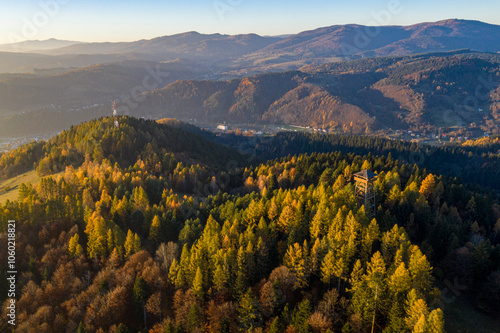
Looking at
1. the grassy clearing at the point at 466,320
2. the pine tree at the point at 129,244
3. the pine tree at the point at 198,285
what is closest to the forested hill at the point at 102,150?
the pine tree at the point at 129,244

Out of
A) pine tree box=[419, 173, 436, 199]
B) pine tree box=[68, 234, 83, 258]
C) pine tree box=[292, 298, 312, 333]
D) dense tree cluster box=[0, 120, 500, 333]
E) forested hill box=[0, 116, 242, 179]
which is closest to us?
pine tree box=[292, 298, 312, 333]

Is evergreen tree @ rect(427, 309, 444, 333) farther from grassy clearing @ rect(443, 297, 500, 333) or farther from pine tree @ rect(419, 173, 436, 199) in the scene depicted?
pine tree @ rect(419, 173, 436, 199)

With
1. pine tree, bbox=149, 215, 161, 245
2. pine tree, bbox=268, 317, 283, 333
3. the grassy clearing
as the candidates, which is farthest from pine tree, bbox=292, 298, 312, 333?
pine tree, bbox=149, 215, 161, 245

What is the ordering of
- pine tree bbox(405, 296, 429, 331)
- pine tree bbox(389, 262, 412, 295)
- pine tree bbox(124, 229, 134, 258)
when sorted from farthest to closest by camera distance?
1. pine tree bbox(124, 229, 134, 258)
2. pine tree bbox(389, 262, 412, 295)
3. pine tree bbox(405, 296, 429, 331)

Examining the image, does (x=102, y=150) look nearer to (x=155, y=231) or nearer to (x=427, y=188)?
(x=155, y=231)

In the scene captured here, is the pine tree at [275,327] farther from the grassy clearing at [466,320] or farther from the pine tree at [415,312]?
the grassy clearing at [466,320]

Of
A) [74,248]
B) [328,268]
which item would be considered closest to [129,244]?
[74,248]
